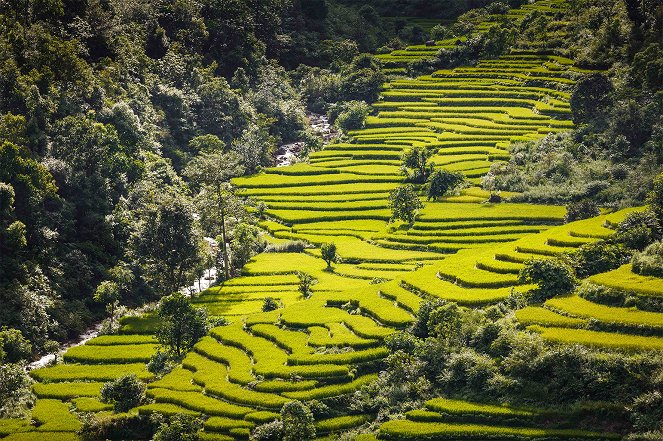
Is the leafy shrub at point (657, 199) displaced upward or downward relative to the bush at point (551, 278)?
upward

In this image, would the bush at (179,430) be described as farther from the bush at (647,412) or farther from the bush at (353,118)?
the bush at (353,118)

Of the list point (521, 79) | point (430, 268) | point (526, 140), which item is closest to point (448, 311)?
point (430, 268)

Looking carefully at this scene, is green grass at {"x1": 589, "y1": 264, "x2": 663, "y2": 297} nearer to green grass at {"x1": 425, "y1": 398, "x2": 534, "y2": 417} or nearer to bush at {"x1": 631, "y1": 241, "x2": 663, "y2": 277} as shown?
bush at {"x1": 631, "y1": 241, "x2": 663, "y2": 277}

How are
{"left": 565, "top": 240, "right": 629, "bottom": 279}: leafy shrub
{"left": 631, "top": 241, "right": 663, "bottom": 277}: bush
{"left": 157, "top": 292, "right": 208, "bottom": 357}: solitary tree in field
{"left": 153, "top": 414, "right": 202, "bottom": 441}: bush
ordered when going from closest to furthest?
{"left": 153, "top": 414, "right": 202, "bottom": 441}: bush → {"left": 631, "top": 241, "right": 663, "bottom": 277}: bush → {"left": 565, "top": 240, "right": 629, "bottom": 279}: leafy shrub → {"left": 157, "top": 292, "right": 208, "bottom": 357}: solitary tree in field

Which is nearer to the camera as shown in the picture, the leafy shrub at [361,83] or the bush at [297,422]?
the bush at [297,422]

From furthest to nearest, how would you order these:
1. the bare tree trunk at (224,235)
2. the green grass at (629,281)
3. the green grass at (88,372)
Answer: the bare tree trunk at (224,235), the green grass at (88,372), the green grass at (629,281)

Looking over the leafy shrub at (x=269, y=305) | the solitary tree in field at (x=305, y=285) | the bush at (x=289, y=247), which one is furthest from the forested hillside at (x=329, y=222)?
the leafy shrub at (x=269, y=305)

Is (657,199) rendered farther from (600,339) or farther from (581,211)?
(600,339)

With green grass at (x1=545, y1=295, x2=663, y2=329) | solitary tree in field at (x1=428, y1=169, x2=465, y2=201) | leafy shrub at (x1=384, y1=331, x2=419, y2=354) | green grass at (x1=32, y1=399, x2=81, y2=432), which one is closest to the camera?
green grass at (x1=545, y1=295, x2=663, y2=329)

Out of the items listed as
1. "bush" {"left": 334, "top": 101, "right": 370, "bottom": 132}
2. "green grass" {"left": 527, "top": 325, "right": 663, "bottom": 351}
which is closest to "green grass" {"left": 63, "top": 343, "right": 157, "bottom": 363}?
"green grass" {"left": 527, "top": 325, "right": 663, "bottom": 351}
